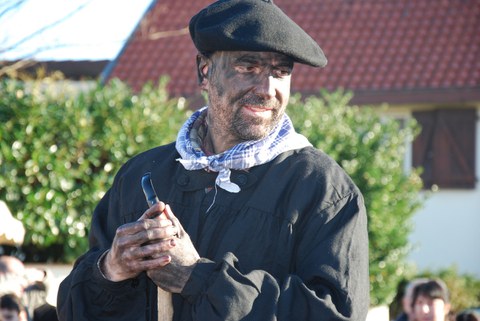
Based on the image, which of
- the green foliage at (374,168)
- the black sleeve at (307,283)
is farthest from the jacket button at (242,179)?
the green foliage at (374,168)

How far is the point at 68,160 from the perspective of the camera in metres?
9.54

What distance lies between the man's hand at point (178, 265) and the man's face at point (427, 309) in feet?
15.8

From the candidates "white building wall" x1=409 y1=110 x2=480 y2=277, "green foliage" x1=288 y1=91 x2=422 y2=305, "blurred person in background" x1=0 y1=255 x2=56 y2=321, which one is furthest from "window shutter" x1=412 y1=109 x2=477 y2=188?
"blurred person in background" x1=0 y1=255 x2=56 y2=321

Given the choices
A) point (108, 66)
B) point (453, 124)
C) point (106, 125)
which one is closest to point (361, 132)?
point (106, 125)

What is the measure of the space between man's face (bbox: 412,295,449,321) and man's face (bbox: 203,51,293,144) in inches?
179

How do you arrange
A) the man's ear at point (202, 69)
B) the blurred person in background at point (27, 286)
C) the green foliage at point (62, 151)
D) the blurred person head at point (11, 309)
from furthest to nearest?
1. the green foliage at point (62, 151)
2. the blurred person in background at point (27, 286)
3. the blurred person head at point (11, 309)
4. the man's ear at point (202, 69)

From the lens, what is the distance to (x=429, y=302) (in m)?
7.47

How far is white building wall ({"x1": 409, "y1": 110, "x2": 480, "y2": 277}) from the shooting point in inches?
685

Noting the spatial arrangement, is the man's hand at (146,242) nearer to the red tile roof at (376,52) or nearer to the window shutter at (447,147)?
the red tile roof at (376,52)

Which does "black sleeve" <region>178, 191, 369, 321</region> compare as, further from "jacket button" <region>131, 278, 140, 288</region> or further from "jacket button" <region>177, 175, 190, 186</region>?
"jacket button" <region>177, 175, 190, 186</region>

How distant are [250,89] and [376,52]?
50.4 ft

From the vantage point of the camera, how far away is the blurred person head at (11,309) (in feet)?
20.6

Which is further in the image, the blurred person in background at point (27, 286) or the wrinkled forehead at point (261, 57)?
the blurred person in background at point (27, 286)

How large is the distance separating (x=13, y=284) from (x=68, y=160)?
306 centimetres
